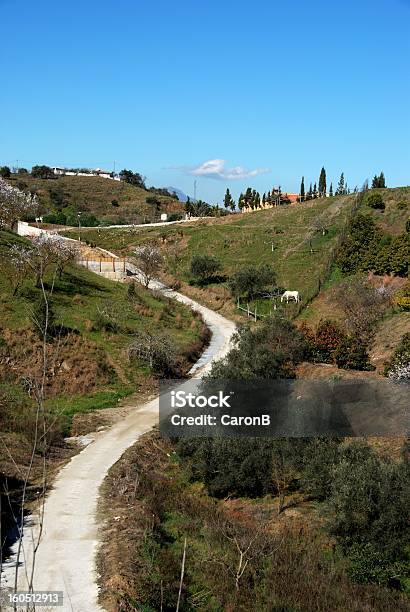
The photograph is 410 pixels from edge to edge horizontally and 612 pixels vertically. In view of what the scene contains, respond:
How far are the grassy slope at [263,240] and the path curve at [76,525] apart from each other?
78.4ft

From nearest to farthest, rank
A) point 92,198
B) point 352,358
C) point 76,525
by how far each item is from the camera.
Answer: point 76,525
point 352,358
point 92,198

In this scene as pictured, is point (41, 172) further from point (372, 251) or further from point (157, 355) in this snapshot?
point (157, 355)

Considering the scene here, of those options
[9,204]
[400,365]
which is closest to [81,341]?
[400,365]

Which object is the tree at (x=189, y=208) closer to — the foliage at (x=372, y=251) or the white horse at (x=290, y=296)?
the foliage at (x=372, y=251)

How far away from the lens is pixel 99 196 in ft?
356

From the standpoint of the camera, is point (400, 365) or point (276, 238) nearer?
point (400, 365)

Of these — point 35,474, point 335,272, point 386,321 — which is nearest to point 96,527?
point 35,474

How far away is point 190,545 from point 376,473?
436 centimetres

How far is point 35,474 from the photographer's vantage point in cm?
1608

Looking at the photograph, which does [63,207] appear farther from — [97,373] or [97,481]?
[97,481]

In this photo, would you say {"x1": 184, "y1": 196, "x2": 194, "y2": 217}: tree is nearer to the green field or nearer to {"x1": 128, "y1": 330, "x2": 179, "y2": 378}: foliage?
the green field

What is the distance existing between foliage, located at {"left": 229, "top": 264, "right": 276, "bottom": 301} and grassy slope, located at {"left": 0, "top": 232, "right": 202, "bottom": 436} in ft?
17.3

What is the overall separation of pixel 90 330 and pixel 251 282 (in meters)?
17.1

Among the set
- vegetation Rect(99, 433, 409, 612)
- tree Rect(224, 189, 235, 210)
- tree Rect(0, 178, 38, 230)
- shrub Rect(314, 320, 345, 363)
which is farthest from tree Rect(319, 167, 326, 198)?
vegetation Rect(99, 433, 409, 612)
